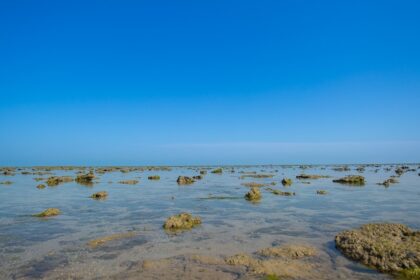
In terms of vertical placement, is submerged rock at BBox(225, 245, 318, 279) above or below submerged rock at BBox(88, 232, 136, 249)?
below

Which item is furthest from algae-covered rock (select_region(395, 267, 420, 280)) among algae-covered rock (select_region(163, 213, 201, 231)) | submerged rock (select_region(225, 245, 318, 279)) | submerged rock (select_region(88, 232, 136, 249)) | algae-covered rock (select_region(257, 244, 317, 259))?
submerged rock (select_region(88, 232, 136, 249))

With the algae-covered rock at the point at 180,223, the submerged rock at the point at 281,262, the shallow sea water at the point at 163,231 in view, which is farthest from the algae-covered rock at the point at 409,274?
the algae-covered rock at the point at 180,223

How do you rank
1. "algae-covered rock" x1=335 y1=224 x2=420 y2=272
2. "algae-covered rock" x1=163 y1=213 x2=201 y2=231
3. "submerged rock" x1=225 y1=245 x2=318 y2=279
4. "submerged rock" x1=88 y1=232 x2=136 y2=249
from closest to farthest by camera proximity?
"submerged rock" x1=225 y1=245 x2=318 y2=279
"algae-covered rock" x1=335 y1=224 x2=420 y2=272
"submerged rock" x1=88 y1=232 x2=136 y2=249
"algae-covered rock" x1=163 y1=213 x2=201 y2=231

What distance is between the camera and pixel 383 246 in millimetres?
8844

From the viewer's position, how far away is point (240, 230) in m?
12.8

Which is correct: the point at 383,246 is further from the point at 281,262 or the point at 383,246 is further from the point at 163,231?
the point at 163,231

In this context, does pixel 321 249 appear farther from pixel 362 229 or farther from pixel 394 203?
pixel 394 203

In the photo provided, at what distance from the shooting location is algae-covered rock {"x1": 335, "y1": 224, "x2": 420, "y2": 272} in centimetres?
797

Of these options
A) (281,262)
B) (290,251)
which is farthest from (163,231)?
(281,262)

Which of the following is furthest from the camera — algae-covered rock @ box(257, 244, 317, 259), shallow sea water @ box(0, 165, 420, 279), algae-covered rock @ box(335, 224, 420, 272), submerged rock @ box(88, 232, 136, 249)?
submerged rock @ box(88, 232, 136, 249)

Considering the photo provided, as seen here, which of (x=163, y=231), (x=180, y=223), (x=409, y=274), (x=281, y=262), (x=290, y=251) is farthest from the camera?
(x=180, y=223)

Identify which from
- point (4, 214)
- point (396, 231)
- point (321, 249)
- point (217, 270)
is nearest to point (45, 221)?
point (4, 214)

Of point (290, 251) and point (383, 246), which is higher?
point (383, 246)

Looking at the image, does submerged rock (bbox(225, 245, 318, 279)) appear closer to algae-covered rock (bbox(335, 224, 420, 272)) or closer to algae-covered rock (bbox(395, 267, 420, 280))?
algae-covered rock (bbox(335, 224, 420, 272))
